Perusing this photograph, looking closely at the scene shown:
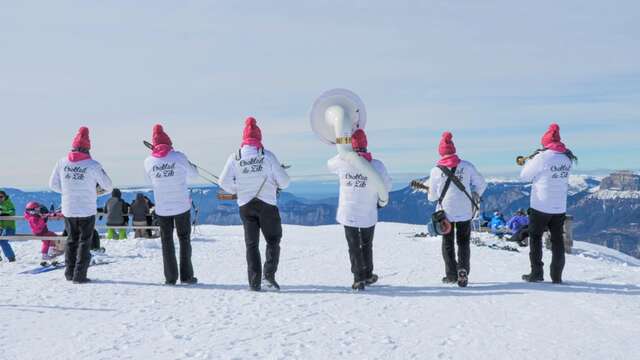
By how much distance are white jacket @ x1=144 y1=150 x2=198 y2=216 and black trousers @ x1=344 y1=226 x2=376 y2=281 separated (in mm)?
2689

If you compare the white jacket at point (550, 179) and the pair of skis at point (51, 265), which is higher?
the white jacket at point (550, 179)

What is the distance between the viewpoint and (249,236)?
7957 millimetres

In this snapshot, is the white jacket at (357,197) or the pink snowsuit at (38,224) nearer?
the white jacket at (357,197)

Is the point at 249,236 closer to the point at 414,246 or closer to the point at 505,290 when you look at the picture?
the point at 505,290

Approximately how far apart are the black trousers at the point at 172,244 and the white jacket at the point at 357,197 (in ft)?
8.08

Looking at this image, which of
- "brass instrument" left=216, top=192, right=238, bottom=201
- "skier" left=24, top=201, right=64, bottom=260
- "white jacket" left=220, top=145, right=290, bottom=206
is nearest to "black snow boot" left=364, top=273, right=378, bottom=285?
"white jacket" left=220, top=145, right=290, bottom=206

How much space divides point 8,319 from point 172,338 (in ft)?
7.60

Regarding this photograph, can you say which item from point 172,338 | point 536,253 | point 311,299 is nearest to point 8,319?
point 172,338

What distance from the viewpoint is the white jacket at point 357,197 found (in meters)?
8.10

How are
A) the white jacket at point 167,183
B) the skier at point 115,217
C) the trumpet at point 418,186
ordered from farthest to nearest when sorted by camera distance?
the skier at point 115,217, the trumpet at point 418,186, the white jacket at point 167,183

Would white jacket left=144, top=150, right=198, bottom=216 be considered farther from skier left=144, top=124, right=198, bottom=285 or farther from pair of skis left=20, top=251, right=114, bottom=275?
pair of skis left=20, top=251, right=114, bottom=275

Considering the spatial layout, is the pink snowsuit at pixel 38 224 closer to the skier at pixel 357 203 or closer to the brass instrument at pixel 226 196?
the brass instrument at pixel 226 196

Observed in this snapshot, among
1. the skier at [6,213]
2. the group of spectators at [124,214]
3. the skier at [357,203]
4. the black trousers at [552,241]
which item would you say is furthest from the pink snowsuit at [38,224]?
the black trousers at [552,241]

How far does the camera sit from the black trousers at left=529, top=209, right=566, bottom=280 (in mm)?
8594
